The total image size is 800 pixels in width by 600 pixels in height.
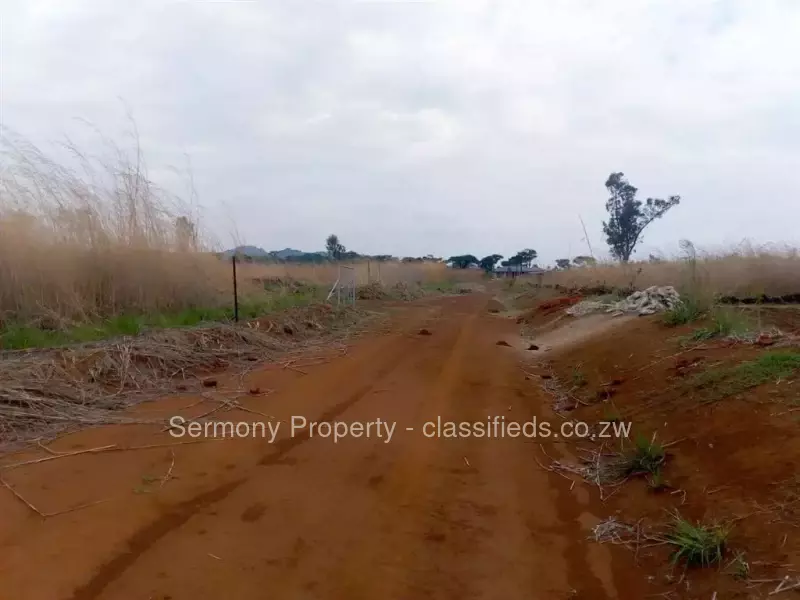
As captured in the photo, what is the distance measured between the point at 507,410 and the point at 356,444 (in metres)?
2.12

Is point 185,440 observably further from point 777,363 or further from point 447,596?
point 777,363

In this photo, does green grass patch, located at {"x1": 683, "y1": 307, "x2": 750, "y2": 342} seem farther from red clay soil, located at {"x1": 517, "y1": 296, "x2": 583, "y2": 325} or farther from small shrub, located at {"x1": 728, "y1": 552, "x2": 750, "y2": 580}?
red clay soil, located at {"x1": 517, "y1": 296, "x2": 583, "y2": 325}

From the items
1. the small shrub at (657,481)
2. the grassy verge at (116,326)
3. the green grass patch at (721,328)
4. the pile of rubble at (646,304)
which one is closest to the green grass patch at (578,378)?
the green grass patch at (721,328)

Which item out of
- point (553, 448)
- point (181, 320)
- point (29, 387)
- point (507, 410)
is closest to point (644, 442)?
point (553, 448)

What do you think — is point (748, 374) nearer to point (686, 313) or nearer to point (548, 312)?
point (686, 313)

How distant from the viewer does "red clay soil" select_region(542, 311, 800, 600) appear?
3023 mm

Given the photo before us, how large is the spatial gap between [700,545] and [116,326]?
24.1 ft

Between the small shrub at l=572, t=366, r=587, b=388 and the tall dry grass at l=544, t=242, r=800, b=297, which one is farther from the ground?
the tall dry grass at l=544, t=242, r=800, b=297

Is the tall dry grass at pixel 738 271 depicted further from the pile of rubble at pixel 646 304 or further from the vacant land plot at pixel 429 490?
the vacant land plot at pixel 429 490

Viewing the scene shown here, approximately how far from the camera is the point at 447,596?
291 cm

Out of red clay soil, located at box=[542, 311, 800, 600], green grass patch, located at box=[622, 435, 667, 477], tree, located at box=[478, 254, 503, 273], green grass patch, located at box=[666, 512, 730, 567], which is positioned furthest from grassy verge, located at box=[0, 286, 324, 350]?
tree, located at box=[478, 254, 503, 273]

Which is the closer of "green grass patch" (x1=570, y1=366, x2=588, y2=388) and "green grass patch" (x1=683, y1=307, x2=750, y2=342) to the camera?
"green grass patch" (x1=683, y1=307, x2=750, y2=342)

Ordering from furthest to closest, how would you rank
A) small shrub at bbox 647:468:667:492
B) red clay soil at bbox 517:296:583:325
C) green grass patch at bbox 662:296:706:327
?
1. red clay soil at bbox 517:296:583:325
2. green grass patch at bbox 662:296:706:327
3. small shrub at bbox 647:468:667:492

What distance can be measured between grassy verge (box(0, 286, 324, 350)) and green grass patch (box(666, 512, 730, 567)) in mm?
6470
